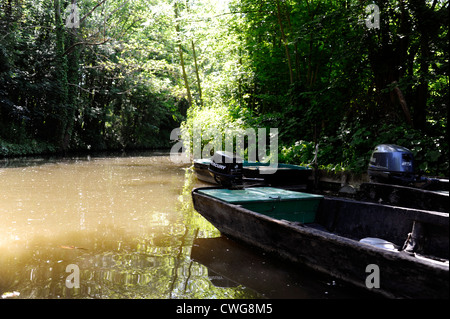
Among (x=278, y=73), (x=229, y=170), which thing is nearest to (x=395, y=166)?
(x=229, y=170)

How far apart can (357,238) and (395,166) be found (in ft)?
4.68

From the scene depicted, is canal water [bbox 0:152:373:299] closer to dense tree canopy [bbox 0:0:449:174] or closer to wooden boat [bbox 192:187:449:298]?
wooden boat [bbox 192:187:449:298]

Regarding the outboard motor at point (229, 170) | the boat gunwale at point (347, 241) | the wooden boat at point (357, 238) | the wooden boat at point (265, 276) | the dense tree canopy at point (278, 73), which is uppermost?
the dense tree canopy at point (278, 73)

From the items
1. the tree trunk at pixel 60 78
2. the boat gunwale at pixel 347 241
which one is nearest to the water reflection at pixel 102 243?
the boat gunwale at pixel 347 241

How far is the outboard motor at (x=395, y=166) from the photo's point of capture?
5.32 metres

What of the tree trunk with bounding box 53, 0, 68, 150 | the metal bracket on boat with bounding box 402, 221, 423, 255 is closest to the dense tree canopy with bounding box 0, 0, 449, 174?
the tree trunk with bounding box 53, 0, 68, 150

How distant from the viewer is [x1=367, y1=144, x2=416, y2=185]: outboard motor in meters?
5.32

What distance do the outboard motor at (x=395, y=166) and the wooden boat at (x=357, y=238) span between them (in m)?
0.96

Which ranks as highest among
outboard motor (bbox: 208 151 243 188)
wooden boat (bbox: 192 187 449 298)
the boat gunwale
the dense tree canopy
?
the dense tree canopy

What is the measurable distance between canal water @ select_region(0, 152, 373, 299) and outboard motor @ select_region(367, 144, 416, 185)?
7.62ft

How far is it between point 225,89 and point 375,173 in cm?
1126

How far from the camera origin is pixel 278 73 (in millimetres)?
14031

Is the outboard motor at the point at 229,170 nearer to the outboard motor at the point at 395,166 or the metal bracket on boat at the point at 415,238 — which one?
the outboard motor at the point at 395,166
